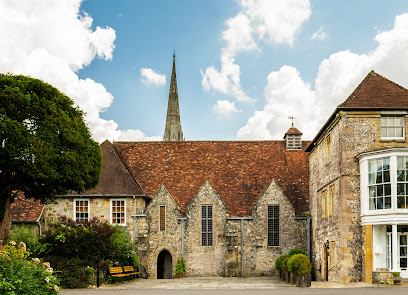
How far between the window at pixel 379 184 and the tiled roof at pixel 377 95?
2995 millimetres

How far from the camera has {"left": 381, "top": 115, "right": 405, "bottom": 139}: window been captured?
84.6 feet

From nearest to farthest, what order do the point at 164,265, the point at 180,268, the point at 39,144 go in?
1. the point at 39,144
2. the point at 180,268
3. the point at 164,265

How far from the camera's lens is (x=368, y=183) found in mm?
24953

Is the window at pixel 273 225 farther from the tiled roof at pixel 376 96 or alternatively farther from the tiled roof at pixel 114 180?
the tiled roof at pixel 376 96

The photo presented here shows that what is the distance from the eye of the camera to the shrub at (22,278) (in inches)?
524

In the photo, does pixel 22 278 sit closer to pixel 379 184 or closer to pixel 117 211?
pixel 379 184

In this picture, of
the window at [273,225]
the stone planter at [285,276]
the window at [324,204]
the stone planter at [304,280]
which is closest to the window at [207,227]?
the window at [273,225]

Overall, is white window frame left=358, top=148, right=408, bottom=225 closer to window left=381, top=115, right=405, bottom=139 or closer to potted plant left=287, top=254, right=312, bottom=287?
window left=381, top=115, right=405, bottom=139

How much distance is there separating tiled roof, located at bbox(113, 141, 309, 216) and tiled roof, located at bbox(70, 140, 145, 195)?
6.34 ft

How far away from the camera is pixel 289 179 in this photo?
124 ft

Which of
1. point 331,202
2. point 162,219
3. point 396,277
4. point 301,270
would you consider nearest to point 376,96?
point 331,202

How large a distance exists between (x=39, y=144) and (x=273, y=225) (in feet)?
56.1

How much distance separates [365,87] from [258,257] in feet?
47.3

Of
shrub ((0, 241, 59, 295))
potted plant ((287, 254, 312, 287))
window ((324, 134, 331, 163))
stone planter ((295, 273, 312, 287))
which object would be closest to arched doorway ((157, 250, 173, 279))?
potted plant ((287, 254, 312, 287))
